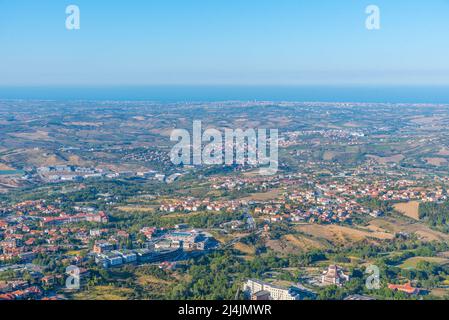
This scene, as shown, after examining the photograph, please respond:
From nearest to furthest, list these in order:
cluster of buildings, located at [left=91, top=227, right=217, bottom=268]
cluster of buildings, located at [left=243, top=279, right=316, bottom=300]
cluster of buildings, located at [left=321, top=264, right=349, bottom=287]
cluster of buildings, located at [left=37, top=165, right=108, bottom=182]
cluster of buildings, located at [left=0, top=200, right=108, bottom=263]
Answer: cluster of buildings, located at [left=243, top=279, right=316, bottom=300] → cluster of buildings, located at [left=321, top=264, right=349, bottom=287] → cluster of buildings, located at [left=91, top=227, right=217, bottom=268] → cluster of buildings, located at [left=0, top=200, right=108, bottom=263] → cluster of buildings, located at [left=37, top=165, right=108, bottom=182]

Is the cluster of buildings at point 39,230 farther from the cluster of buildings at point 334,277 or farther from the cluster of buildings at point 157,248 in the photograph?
the cluster of buildings at point 334,277

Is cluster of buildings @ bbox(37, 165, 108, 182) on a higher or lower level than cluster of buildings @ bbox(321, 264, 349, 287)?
higher

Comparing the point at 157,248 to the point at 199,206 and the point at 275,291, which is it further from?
the point at 199,206

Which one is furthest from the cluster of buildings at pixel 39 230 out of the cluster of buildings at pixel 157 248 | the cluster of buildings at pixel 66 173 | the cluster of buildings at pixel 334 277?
the cluster of buildings at pixel 334 277

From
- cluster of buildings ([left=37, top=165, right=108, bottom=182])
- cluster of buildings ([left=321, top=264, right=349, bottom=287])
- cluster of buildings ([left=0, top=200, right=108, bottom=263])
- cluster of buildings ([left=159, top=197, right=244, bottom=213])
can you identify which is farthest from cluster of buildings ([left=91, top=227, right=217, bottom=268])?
cluster of buildings ([left=37, top=165, right=108, bottom=182])

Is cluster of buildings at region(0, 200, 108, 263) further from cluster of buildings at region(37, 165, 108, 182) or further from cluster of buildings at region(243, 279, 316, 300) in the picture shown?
cluster of buildings at region(243, 279, 316, 300)

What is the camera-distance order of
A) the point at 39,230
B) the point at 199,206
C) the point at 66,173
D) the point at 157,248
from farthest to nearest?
the point at 66,173, the point at 199,206, the point at 39,230, the point at 157,248

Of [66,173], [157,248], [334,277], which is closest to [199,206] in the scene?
[157,248]

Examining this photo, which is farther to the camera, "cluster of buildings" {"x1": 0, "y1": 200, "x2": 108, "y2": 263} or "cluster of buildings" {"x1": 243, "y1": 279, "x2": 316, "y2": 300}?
"cluster of buildings" {"x1": 0, "y1": 200, "x2": 108, "y2": 263}

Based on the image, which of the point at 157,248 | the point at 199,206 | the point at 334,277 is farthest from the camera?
the point at 199,206

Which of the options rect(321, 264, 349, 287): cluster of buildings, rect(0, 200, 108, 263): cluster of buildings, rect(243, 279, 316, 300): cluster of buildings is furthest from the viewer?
rect(0, 200, 108, 263): cluster of buildings
